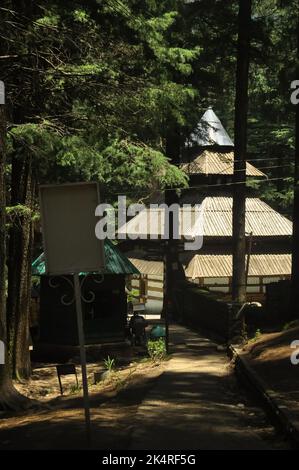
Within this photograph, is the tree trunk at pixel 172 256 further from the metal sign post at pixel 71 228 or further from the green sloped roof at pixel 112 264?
the metal sign post at pixel 71 228

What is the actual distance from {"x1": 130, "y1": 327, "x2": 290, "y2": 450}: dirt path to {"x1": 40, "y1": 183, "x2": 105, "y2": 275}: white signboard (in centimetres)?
197

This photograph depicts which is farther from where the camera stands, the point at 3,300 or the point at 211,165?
the point at 211,165

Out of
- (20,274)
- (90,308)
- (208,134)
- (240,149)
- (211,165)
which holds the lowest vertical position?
(90,308)

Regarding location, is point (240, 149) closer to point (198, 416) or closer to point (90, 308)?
point (90, 308)

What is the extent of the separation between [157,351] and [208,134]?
58.8 feet

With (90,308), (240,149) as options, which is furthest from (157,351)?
(240,149)

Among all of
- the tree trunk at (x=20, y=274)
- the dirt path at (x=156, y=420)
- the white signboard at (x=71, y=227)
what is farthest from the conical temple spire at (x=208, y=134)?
the white signboard at (x=71, y=227)

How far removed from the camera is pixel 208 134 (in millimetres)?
32719

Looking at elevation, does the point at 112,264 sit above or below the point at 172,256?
above

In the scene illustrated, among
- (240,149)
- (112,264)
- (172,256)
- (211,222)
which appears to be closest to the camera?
(112,264)

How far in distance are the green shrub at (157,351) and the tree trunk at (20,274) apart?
11.2 feet

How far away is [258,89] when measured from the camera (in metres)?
39.2

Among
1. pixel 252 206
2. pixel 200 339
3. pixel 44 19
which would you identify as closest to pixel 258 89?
pixel 252 206
